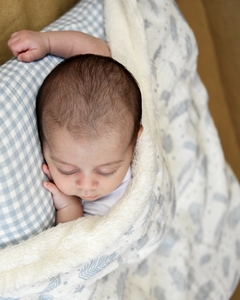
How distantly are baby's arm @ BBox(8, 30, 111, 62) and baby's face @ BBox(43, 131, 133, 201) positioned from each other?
206 millimetres

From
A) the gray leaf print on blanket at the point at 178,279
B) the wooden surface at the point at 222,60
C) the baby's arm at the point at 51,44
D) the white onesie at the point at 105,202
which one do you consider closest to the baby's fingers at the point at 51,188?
the white onesie at the point at 105,202

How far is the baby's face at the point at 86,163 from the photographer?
0.76 m

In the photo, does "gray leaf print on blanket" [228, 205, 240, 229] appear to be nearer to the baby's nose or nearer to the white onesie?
the white onesie

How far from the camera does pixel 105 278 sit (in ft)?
3.25

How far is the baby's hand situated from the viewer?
0.84m

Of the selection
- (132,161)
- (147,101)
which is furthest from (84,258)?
(147,101)

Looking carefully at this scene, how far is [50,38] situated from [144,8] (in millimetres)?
372

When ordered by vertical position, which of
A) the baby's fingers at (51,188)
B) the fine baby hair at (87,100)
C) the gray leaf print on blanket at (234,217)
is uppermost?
the fine baby hair at (87,100)

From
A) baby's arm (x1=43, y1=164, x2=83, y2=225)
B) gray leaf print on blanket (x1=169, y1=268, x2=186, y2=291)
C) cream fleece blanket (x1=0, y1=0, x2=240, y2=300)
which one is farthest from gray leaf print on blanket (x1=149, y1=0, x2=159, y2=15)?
gray leaf print on blanket (x1=169, y1=268, x2=186, y2=291)

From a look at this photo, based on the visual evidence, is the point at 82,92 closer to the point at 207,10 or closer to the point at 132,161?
the point at 132,161

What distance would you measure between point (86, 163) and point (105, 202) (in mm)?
195

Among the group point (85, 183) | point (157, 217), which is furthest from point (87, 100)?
point (157, 217)

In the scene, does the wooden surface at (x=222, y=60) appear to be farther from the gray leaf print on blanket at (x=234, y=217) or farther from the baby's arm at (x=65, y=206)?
the baby's arm at (x=65, y=206)

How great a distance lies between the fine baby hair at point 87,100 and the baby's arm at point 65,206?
0.40ft
